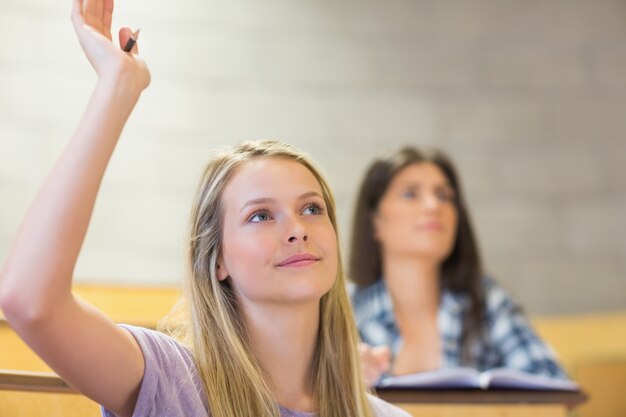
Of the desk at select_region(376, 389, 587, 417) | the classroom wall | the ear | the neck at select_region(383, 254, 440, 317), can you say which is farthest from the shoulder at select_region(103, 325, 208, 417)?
the classroom wall

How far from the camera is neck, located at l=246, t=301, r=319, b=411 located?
1146 mm

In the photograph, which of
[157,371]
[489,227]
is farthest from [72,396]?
[489,227]

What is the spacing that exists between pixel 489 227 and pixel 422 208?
1.78 ft

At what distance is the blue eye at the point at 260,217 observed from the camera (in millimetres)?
1155

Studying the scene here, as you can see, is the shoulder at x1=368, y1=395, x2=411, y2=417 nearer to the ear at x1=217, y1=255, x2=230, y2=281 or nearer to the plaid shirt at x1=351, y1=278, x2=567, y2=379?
the ear at x1=217, y1=255, x2=230, y2=281

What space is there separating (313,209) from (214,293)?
16cm

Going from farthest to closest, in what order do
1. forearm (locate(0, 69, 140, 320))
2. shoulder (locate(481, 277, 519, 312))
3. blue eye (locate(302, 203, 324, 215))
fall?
shoulder (locate(481, 277, 519, 312)) < blue eye (locate(302, 203, 324, 215)) < forearm (locate(0, 69, 140, 320))

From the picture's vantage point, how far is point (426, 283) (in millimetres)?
2482

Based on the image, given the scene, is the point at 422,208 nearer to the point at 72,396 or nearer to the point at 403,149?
A: the point at 403,149

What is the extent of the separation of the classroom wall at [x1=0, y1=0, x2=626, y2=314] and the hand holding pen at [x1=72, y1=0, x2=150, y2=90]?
5.38 feet

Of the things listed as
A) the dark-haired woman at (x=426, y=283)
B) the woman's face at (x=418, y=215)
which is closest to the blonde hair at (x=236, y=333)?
the dark-haired woman at (x=426, y=283)

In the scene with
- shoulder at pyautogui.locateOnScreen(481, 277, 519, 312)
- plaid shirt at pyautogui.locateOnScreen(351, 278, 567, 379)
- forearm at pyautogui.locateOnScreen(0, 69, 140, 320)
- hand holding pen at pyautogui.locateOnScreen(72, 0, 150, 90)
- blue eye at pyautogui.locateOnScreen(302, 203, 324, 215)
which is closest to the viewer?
forearm at pyautogui.locateOnScreen(0, 69, 140, 320)

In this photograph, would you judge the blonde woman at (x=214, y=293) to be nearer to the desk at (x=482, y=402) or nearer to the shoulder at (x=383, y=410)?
the shoulder at (x=383, y=410)

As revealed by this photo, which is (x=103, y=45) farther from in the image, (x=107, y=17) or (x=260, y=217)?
(x=260, y=217)
